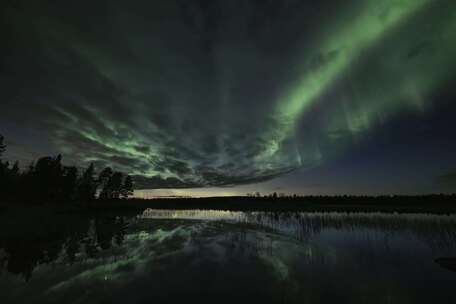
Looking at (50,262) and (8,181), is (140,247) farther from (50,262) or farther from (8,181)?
(8,181)

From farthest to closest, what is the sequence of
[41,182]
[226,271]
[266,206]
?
[266,206], [41,182], [226,271]

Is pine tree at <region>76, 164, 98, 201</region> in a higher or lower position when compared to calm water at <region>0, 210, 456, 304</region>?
higher

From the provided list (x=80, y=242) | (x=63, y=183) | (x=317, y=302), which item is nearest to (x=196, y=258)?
(x=317, y=302)

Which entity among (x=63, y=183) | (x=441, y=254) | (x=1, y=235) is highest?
(x=63, y=183)

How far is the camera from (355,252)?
47.0 ft

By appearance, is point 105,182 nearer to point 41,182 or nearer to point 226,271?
point 41,182

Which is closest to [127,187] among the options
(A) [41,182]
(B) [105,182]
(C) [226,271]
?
(B) [105,182]

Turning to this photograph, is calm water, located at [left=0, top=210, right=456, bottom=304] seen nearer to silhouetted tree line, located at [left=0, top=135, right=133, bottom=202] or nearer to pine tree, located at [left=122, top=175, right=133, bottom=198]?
silhouetted tree line, located at [left=0, top=135, right=133, bottom=202]

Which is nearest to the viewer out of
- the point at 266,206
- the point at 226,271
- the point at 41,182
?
the point at 226,271

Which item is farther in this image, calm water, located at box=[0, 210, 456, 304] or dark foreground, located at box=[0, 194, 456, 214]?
dark foreground, located at box=[0, 194, 456, 214]

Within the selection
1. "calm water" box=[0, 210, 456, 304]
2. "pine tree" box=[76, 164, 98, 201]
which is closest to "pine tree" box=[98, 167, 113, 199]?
"pine tree" box=[76, 164, 98, 201]

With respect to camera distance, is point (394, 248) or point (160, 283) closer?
point (160, 283)

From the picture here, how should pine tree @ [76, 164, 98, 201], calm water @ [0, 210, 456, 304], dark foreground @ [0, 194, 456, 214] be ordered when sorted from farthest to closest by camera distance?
pine tree @ [76, 164, 98, 201]
dark foreground @ [0, 194, 456, 214]
calm water @ [0, 210, 456, 304]

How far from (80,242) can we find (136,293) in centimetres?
1292
